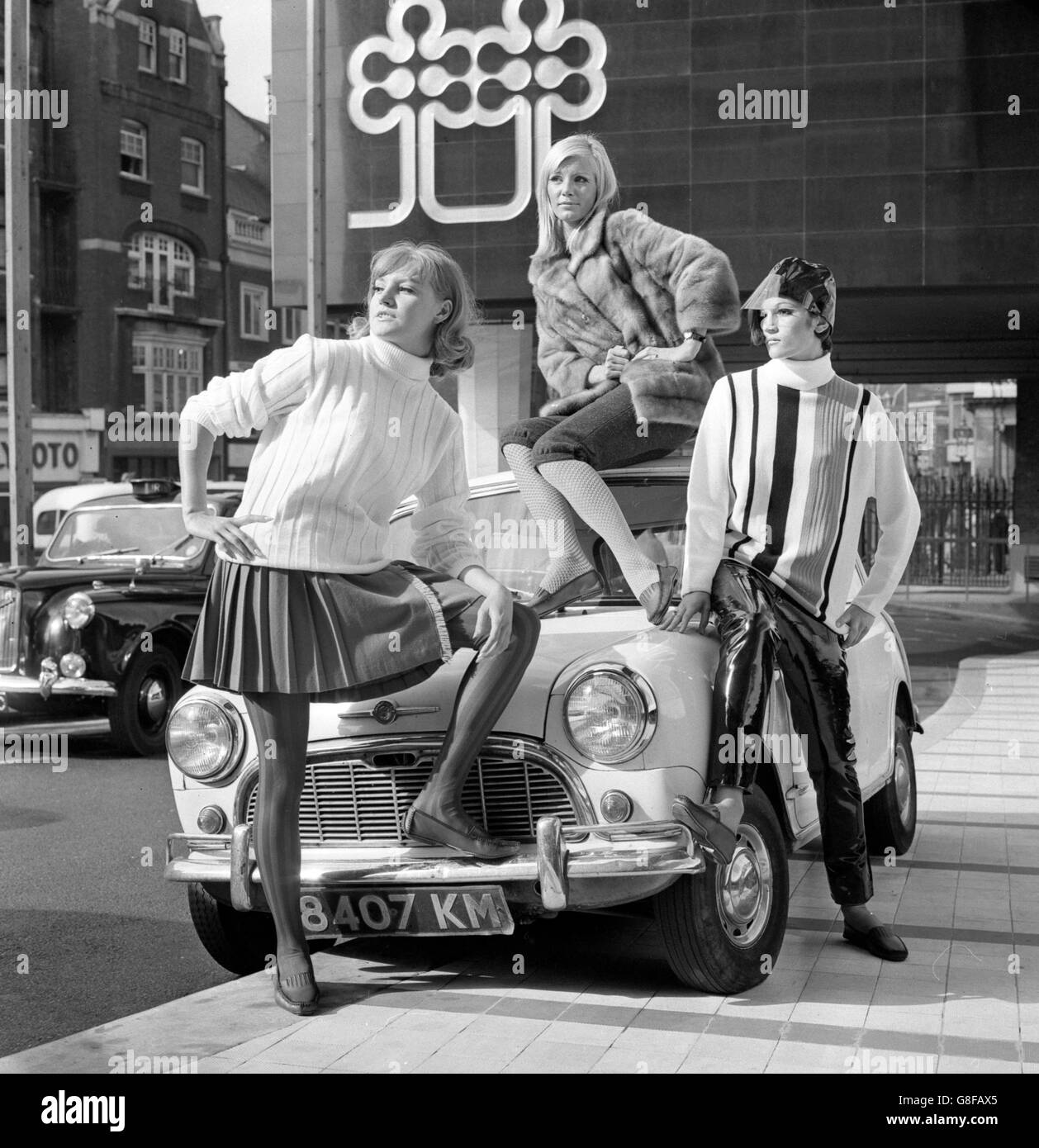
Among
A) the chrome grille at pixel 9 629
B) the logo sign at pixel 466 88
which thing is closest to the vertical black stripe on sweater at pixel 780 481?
the chrome grille at pixel 9 629

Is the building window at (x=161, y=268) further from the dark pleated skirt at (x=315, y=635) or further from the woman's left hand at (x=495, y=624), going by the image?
the woman's left hand at (x=495, y=624)

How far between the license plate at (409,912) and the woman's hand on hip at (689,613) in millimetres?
916

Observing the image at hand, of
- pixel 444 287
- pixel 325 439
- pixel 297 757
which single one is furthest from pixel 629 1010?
pixel 444 287

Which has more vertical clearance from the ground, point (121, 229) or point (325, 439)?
point (121, 229)

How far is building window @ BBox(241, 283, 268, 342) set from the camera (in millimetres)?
52219

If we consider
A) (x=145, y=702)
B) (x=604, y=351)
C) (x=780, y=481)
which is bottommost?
(x=145, y=702)

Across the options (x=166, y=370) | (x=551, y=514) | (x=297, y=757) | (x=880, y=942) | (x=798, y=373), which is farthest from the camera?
(x=166, y=370)

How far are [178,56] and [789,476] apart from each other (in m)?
47.3

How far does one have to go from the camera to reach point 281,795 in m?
4.05

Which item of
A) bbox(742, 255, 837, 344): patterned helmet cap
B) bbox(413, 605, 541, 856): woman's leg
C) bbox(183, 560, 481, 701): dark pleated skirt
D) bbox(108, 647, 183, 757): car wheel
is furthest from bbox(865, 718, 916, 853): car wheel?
bbox(108, 647, 183, 757): car wheel

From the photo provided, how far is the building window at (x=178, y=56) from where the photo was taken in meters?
47.5

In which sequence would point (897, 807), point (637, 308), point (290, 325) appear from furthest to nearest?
point (290, 325) < point (897, 807) < point (637, 308)

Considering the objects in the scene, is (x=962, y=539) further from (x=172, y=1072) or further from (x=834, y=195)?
(x=172, y=1072)

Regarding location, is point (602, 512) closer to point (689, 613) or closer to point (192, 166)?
point (689, 613)
